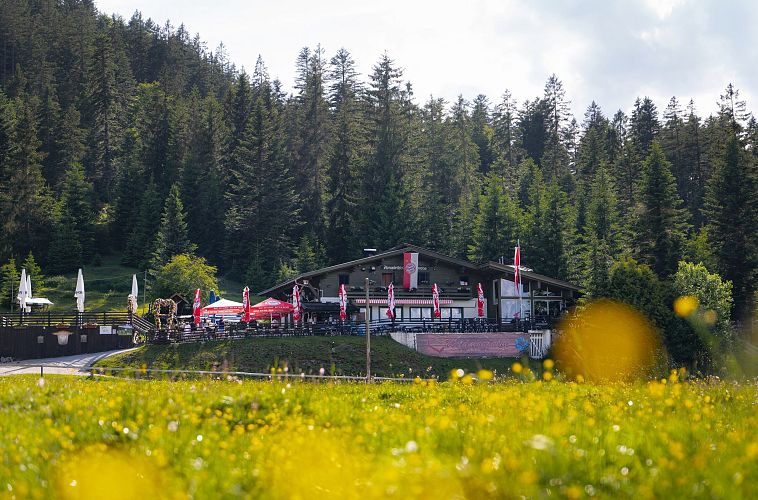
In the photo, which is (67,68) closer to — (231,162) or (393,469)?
(231,162)

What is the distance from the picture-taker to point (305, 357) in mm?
46969

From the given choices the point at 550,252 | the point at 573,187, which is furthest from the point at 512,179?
the point at 550,252

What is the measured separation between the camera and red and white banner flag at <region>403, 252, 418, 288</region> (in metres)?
60.5

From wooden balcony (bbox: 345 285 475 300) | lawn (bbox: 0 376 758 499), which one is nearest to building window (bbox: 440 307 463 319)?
wooden balcony (bbox: 345 285 475 300)

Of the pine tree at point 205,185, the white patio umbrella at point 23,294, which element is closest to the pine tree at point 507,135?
the pine tree at point 205,185

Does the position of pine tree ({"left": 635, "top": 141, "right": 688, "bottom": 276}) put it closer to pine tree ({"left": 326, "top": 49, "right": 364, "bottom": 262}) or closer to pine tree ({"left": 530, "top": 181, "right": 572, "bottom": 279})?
pine tree ({"left": 530, "top": 181, "right": 572, "bottom": 279})

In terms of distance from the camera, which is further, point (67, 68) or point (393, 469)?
point (67, 68)

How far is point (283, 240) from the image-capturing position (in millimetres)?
91375

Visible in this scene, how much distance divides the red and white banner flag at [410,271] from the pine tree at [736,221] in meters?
23.1

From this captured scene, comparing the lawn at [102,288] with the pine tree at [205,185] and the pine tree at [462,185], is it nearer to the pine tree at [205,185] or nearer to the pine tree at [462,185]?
the pine tree at [205,185]

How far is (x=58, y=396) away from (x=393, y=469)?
304 inches

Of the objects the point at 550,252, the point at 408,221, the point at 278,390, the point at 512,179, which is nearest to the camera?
the point at 278,390

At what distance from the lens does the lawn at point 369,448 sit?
22.7 feet

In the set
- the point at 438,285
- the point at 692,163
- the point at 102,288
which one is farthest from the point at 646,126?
the point at 102,288
